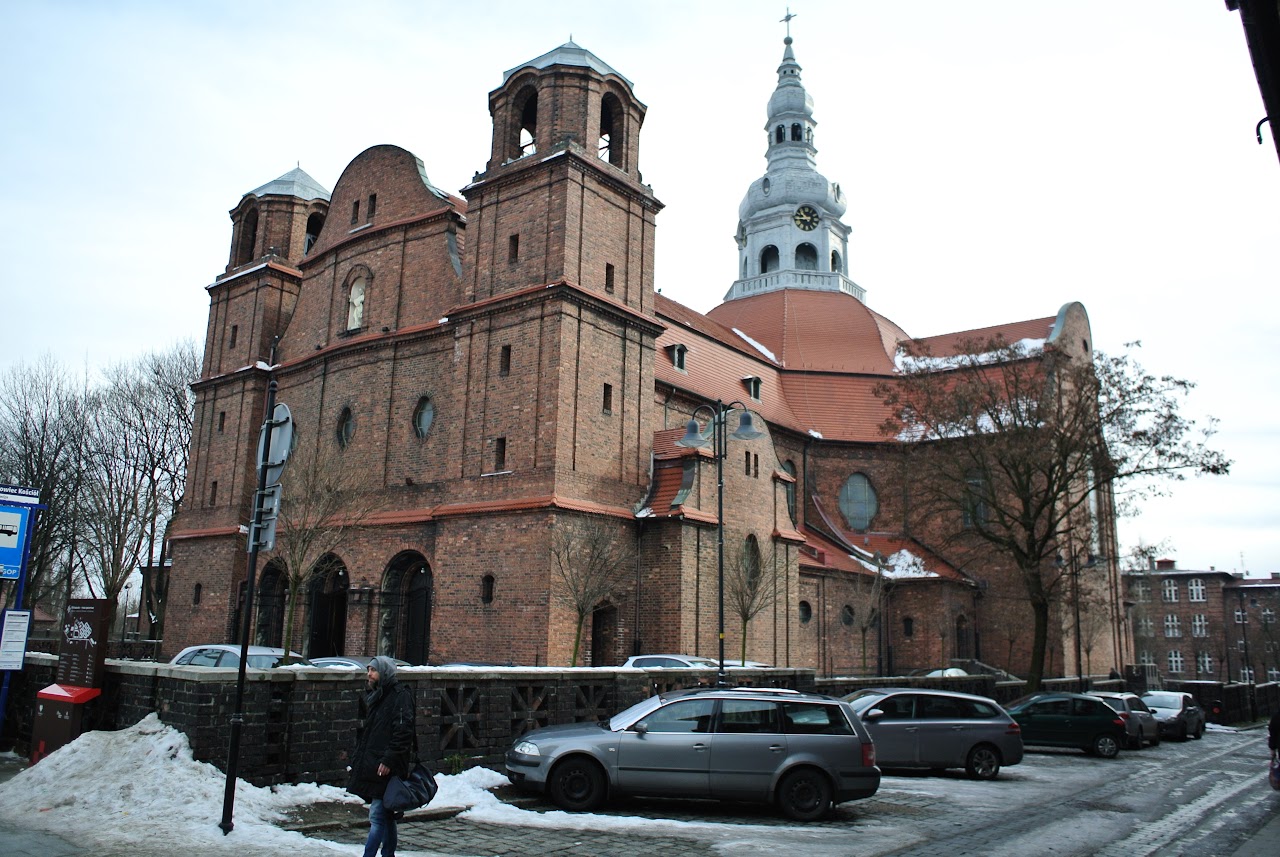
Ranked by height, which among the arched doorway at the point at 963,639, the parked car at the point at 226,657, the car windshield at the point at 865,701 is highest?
the arched doorway at the point at 963,639

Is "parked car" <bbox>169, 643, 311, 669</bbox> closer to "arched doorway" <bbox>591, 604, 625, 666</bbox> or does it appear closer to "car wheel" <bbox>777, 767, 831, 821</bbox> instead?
"arched doorway" <bbox>591, 604, 625, 666</bbox>

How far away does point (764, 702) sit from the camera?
501 inches

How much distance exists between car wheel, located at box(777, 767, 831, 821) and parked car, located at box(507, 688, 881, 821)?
12mm

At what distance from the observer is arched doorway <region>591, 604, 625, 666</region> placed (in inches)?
1005

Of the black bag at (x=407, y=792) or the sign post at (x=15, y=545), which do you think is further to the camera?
the sign post at (x=15, y=545)

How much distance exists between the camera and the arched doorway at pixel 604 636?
25531 mm

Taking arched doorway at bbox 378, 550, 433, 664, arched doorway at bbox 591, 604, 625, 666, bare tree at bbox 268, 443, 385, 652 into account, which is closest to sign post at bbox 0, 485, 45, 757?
bare tree at bbox 268, 443, 385, 652

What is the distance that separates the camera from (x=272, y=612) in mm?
31719

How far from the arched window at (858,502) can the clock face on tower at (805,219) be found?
16.6 metres

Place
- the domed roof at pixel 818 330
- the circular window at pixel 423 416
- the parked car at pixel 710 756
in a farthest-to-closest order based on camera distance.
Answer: the domed roof at pixel 818 330, the circular window at pixel 423 416, the parked car at pixel 710 756

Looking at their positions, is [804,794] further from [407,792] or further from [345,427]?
[345,427]

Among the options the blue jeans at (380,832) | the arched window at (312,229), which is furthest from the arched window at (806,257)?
the blue jeans at (380,832)

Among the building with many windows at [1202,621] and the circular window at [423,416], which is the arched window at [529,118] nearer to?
the circular window at [423,416]

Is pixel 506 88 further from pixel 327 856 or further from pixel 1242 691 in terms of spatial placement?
pixel 1242 691
